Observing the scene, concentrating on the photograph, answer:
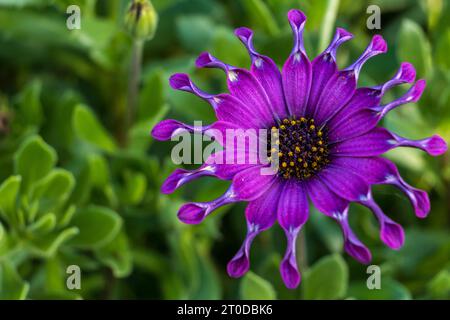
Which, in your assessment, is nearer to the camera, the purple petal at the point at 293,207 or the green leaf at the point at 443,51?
the purple petal at the point at 293,207

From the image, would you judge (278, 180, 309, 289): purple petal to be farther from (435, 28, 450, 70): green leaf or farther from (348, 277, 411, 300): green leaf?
(435, 28, 450, 70): green leaf

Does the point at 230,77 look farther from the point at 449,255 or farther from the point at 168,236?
the point at 449,255

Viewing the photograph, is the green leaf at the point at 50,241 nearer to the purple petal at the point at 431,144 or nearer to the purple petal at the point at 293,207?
the purple petal at the point at 293,207

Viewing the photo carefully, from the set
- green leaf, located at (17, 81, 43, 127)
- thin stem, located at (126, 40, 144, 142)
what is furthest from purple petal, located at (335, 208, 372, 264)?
green leaf, located at (17, 81, 43, 127)

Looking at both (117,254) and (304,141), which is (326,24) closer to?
(304,141)

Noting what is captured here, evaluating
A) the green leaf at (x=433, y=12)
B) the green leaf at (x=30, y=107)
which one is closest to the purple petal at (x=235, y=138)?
the green leaf at (x=30, y=107)

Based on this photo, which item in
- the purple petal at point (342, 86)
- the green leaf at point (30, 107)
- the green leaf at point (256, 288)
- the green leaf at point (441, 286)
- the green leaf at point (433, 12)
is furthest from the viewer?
the green leaf at point (433, 12)

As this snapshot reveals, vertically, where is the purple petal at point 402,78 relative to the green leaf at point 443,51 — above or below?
below
